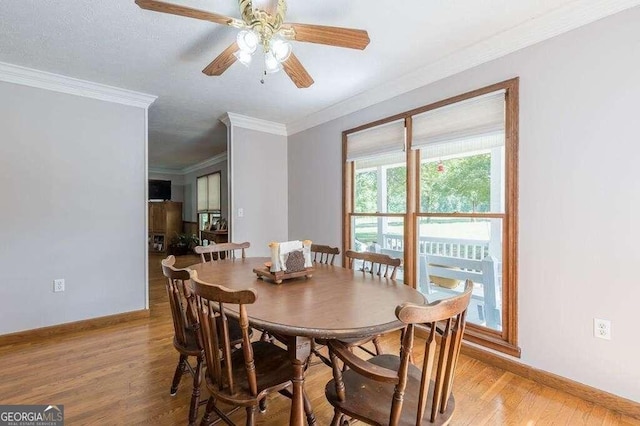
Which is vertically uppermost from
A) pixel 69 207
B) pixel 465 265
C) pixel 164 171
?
pixel 164 171

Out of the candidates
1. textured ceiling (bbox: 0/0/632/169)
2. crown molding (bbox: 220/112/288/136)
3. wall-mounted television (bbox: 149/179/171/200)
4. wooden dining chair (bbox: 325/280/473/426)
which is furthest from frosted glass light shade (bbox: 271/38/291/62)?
wall-mounted television (bbox: 149/179/171/200)

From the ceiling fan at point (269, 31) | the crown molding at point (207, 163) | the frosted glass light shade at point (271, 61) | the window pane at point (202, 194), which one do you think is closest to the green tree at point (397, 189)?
the ceiling fan at point (269, 31)

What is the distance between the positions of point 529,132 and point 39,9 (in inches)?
127

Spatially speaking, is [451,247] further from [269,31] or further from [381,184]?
[269,31]

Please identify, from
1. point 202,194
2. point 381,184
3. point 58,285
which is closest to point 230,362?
point 381,184

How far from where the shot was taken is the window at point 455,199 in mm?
2271

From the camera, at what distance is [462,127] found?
8.23 ft

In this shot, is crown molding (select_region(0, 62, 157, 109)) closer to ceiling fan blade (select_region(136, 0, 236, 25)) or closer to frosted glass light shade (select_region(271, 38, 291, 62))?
ceiling fan blade (select_region(136, 0, 236, 25))

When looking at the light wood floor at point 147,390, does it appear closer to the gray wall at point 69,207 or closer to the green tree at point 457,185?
the gray wall at point 69,207

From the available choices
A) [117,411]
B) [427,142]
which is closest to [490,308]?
[427,142]

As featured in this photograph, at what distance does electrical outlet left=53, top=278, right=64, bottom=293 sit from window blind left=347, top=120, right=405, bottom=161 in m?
3.10

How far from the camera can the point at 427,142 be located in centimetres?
276

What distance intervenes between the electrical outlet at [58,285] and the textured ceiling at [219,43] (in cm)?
190

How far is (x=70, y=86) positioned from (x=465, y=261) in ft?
12.9
